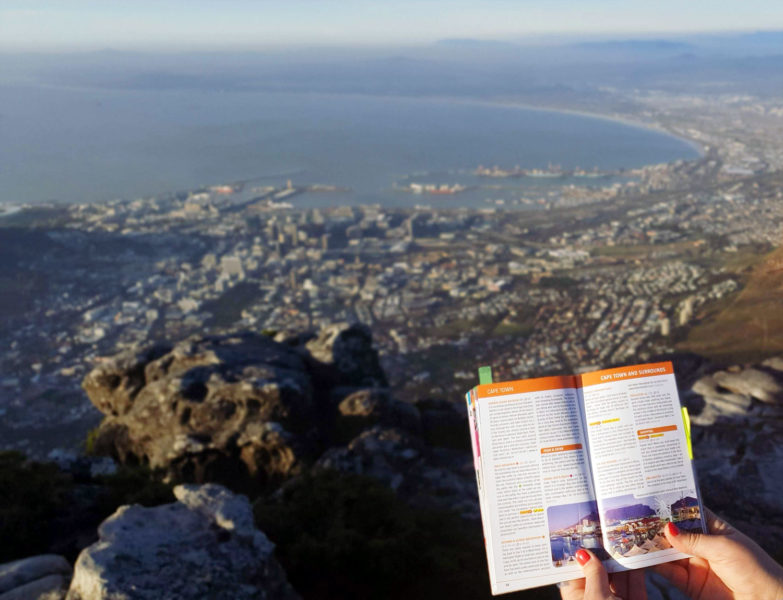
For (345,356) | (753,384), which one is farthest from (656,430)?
(345,356)

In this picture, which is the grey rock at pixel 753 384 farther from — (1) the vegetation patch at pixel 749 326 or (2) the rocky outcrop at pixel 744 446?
(1) the vegetation patch at pixel 749 326

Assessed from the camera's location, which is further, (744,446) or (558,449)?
(744,446)

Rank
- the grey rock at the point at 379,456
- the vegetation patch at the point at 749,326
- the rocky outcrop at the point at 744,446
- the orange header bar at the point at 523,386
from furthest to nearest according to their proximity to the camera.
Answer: the vegetation patch at the point at 749,326 < the grey rock at the point at 379,456 < the rocky outcrop at the point at 744,446 < the orange header bar at the point at 523,386

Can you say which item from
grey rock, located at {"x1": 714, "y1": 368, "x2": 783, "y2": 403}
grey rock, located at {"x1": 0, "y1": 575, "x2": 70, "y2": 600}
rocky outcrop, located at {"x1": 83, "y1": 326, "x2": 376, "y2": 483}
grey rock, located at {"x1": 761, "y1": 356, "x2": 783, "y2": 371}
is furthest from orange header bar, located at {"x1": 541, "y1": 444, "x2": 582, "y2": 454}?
grey rock, located at {"x1": 761, "y1": 356, "x2": 783, "y2": 371}

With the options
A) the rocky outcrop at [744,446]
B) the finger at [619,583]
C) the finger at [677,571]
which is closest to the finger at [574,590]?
the finger at [619,583]

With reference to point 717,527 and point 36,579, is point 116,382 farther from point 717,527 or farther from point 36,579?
point 717,527

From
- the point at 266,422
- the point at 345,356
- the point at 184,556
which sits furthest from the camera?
the point at 345,356

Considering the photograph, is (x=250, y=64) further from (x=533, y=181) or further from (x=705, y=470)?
(x=705, y=470)

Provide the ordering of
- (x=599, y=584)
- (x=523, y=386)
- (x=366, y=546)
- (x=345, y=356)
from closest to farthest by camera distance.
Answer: (x=599, y=584) < (x=523, y=386) < (x=366, y=546) < (x=345, y=356)
